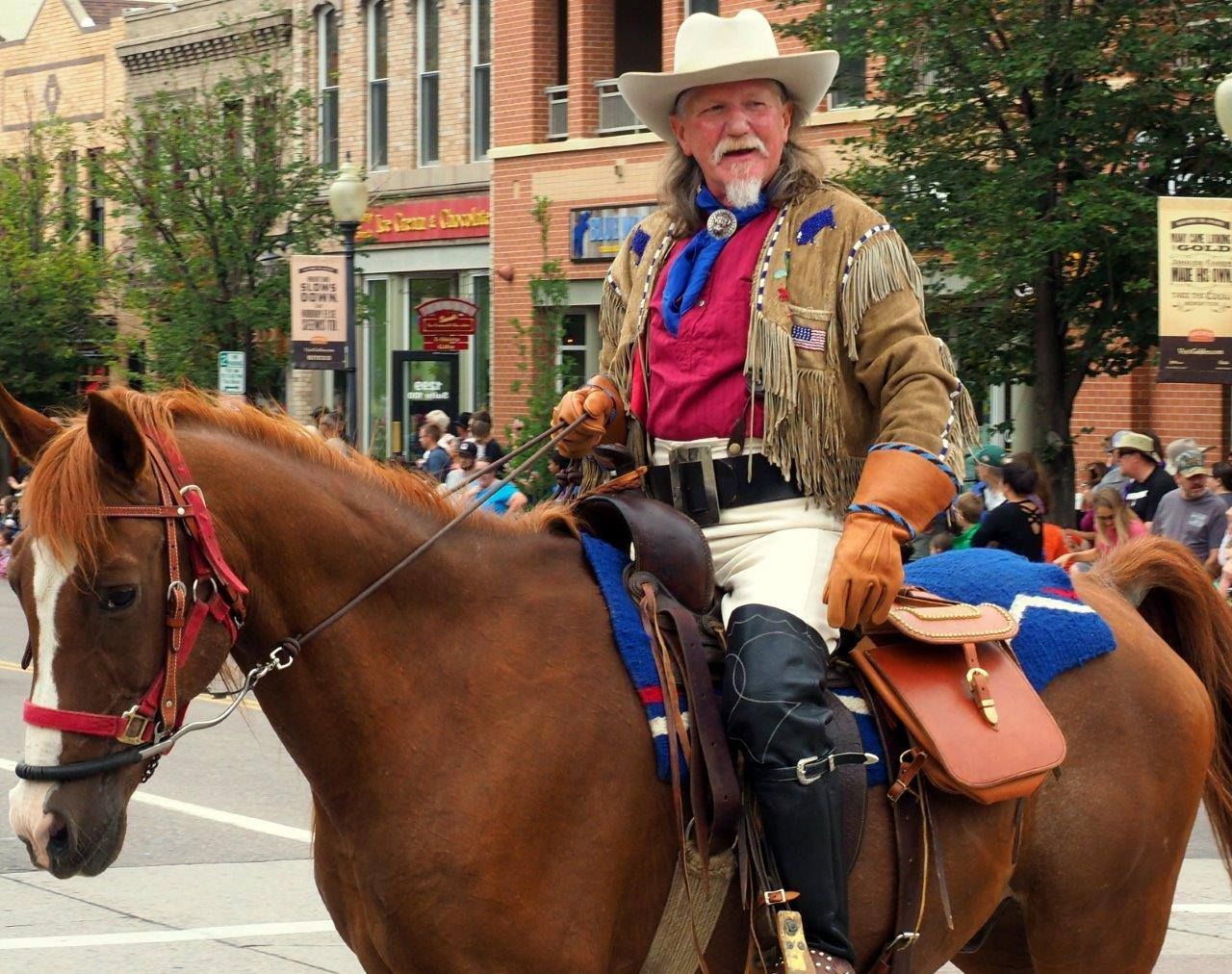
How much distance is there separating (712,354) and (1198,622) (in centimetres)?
174

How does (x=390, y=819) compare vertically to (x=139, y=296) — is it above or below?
below

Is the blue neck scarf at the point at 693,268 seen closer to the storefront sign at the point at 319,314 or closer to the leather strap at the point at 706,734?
the leather strap at the point at 706,734

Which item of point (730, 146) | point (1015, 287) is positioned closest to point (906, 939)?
point (730, 146)

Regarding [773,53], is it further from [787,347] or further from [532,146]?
[532,146]

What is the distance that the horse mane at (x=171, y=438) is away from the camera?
3.17 meters

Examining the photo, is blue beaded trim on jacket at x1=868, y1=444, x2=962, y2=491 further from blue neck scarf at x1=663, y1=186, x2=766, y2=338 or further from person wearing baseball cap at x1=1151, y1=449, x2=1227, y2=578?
person wearing baseball cap at x1=1151, y1=449, x2=1227, y2=578

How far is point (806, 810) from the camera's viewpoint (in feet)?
12.0

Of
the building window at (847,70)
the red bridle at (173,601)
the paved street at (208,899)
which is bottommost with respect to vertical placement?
the paved street at (208,899)

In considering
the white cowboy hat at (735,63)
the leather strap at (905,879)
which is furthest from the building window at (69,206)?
the leather strap at (905,879)

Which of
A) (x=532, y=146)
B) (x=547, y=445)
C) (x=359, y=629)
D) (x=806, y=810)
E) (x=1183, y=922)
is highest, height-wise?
(x=532, y=146)

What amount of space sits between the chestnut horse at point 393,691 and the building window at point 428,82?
26.7 metres

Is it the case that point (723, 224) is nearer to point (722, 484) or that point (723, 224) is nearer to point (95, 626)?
point (722, 484)

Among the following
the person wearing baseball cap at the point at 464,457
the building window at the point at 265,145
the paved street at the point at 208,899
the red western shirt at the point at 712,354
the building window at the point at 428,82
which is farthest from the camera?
the building window at the point at 428,82

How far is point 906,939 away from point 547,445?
1410 millimetres
